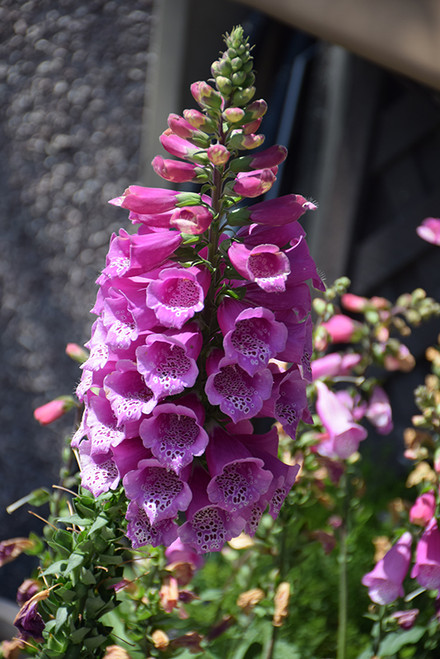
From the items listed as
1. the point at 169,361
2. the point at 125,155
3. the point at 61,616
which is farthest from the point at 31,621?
the point at 125,155

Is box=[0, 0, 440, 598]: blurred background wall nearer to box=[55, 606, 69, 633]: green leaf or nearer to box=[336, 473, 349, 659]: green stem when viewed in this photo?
box=[336, 473, 349, 659]: green stem

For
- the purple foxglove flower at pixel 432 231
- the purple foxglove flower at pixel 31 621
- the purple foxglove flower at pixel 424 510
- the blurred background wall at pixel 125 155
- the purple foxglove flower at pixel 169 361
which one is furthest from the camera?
the blurred background wall at pixel 125 155

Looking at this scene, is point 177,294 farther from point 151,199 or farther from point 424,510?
point 424,510

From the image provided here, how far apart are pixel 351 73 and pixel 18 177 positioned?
95cm

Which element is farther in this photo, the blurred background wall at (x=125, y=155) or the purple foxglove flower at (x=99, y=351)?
the blurred background wall at (x=125, y=155)

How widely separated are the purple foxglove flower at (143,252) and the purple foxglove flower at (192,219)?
0.6 inches

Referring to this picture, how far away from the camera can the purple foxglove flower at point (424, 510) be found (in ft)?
2.30

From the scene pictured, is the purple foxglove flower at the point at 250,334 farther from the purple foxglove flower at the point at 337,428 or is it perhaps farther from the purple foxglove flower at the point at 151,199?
the purple foxglove flower at the point at 337,428

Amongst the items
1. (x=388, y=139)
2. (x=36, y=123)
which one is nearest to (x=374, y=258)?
(x=388, y=139)

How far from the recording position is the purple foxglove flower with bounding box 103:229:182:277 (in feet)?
1.66

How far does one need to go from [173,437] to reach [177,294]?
11 cm

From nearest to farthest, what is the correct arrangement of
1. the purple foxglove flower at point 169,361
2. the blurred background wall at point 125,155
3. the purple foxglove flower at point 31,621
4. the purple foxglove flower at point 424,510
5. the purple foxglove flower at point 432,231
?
1. the purple foxglove flower at point 169,361
2. the purple foxglove flower at point 31,621
3. the purple foxglove flower at point 424,510
4. the purple foxglove flower at point 432,231
5. the blurred background wall at point 125,155

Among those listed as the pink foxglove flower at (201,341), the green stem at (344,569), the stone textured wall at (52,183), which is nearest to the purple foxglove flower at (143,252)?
A: the pink foxglove flower at (201,341)

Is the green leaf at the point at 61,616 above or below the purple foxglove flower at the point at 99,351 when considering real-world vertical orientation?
below
